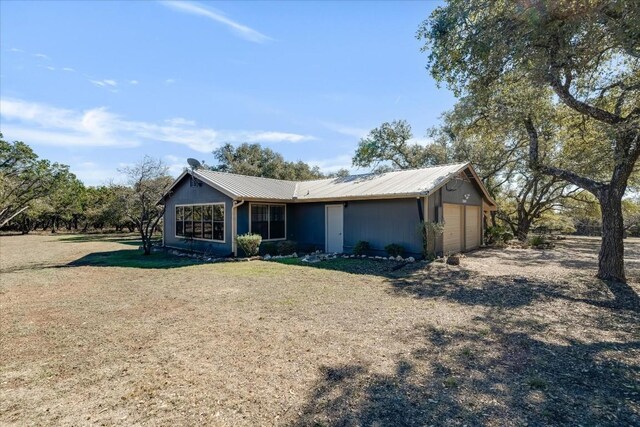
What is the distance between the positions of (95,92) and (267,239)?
855 cm

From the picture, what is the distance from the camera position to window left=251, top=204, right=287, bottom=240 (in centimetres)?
1385

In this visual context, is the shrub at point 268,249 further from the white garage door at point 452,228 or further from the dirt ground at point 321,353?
the white garage door at point 452,228

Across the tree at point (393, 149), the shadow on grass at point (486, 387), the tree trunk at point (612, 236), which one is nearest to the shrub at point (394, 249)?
the tree trunk at point (612, 236)

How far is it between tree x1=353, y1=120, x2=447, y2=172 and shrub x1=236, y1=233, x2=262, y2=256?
49.4 feet

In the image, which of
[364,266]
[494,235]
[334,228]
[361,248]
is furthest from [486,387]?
[494,235]

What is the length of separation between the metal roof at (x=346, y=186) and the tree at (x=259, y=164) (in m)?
17.4

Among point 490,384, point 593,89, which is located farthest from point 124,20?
point 593,89

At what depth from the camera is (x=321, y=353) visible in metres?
4.20

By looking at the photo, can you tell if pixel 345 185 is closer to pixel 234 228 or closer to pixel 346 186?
pixel 346 186

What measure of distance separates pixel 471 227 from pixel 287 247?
8689 millimetres

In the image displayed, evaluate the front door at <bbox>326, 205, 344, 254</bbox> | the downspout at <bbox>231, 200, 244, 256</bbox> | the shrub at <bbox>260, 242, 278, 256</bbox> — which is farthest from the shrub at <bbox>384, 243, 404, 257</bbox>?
the downspout at <bbox>231, 200, 244, 256</bbox>

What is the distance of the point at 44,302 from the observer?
6.63 m

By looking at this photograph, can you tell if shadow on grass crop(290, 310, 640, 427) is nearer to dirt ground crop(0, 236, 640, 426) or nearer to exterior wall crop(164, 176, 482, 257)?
dirt ground crop(0, 236, 640, 426)

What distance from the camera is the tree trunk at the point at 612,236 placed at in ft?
26.8
